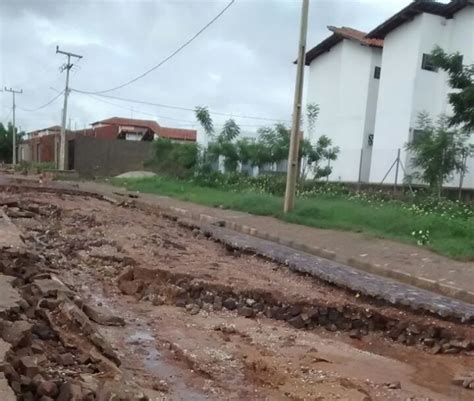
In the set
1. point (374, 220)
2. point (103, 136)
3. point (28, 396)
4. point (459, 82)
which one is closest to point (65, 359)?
point (28, 396)

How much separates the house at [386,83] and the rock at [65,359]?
→ 17374mm

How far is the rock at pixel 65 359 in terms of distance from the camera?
153 inches

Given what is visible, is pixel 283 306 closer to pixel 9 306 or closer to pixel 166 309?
pixel 166 309

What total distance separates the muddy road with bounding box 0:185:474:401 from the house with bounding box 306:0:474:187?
1384 centimetres

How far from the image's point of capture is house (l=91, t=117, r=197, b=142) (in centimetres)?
5137

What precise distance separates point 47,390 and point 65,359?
2.72 feet

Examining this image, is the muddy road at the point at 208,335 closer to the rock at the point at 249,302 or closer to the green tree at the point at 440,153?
the rock at the point at 249,302

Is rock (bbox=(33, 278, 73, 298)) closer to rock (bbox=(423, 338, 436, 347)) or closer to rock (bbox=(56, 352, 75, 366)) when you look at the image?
rock (bbox=(56, 352, 75, 366))

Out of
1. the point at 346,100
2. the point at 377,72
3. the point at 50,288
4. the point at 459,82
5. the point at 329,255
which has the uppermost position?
the point at 377,72

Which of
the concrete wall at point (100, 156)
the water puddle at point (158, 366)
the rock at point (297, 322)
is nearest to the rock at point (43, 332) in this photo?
the water puddle at point (158, 366)

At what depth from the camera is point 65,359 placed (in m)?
3.93

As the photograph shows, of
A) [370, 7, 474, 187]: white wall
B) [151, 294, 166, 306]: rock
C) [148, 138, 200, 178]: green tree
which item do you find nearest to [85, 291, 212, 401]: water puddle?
[151, 294, 166, 306]: rock

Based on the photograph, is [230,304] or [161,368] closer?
[161,368]

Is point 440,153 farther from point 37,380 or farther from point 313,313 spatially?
point 37,380
